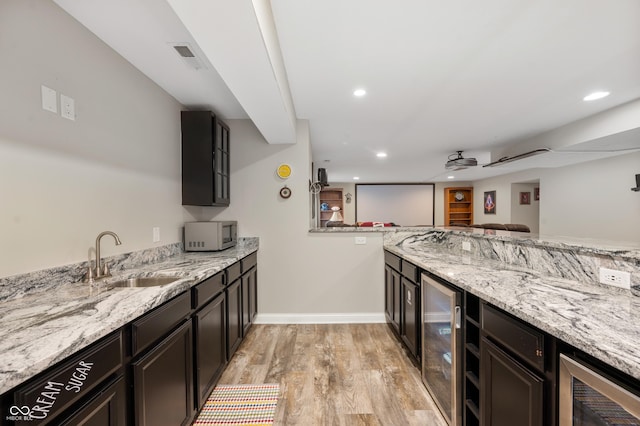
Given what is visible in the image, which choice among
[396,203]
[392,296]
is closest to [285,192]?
[392,296]

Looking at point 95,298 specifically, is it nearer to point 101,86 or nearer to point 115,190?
point 115,190

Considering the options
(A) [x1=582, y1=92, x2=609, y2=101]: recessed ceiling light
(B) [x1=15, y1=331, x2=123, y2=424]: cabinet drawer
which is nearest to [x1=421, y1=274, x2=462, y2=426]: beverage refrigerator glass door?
(B) [x1=15, y1=331, x2=123, y2=424]: cabinet drawer

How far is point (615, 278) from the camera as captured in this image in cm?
122

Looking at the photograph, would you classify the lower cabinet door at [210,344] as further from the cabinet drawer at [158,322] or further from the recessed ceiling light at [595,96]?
the recessed ceiling light at [595,96]

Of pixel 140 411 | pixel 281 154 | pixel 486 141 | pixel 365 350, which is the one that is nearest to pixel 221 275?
pixel 140 411

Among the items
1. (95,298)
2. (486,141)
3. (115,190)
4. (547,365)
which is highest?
(486,141)

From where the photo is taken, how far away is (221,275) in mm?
2055

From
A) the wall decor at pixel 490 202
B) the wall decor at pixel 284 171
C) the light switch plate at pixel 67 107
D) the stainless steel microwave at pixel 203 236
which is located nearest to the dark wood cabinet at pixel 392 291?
the wall decor at pixel 284 171

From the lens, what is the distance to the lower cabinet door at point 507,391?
962 mm

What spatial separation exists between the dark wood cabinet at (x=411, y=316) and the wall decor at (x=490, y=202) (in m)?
7.77

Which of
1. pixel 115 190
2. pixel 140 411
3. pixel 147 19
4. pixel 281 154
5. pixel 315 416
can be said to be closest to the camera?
pixel 140 411

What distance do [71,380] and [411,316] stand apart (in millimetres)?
2129

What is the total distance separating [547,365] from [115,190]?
2.44m

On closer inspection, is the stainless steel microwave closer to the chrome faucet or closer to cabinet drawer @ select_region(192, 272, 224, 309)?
cabinet drawer @ select_region(192, 272, 224, 309)
